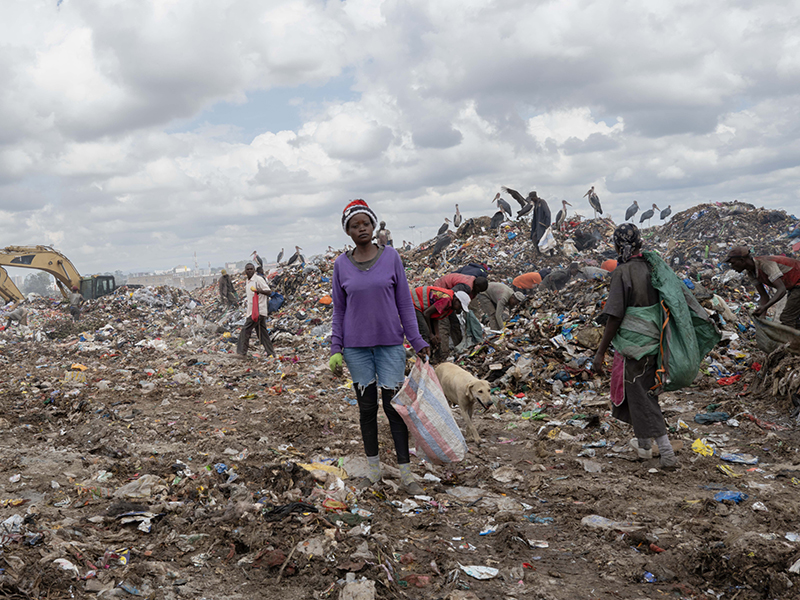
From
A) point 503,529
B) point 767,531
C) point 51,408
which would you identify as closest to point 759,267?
point 767,531

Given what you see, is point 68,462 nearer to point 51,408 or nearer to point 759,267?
A: point 51,408

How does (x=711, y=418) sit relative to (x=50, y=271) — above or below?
below

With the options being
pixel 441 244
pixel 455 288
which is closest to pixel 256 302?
pixel 455 288

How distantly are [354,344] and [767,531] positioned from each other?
7.50ft

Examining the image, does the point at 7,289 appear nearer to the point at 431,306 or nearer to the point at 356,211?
the point at 431,306

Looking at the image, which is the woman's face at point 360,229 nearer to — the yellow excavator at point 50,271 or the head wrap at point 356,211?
the head wrap at point 356,211

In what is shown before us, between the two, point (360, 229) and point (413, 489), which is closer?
point (360, 229)

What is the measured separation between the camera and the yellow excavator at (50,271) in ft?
69.8

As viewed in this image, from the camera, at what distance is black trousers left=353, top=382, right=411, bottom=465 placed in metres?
3.40

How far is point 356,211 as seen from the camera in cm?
325

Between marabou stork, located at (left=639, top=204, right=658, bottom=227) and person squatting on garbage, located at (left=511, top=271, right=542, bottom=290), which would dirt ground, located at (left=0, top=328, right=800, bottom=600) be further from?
marabou stork, located at (left=639, top=204, right=658, bottom=227)

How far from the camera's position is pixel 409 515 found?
309 centimetres

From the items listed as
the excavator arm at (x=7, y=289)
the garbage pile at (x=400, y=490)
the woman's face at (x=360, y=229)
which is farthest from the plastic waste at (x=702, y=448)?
the excavator arm at (x=7, y=289)

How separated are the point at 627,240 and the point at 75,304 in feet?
69.8
